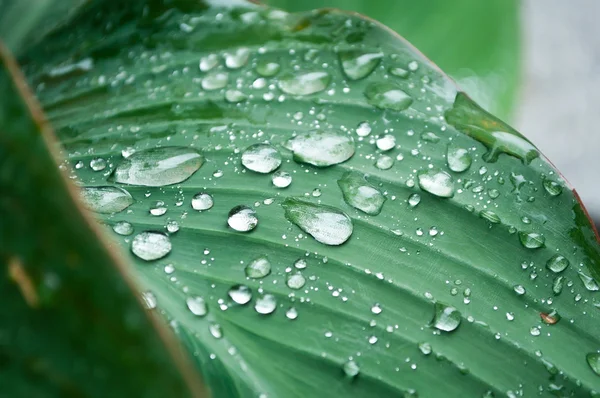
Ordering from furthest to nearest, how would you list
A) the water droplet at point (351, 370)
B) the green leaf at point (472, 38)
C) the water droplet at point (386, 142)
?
the green leaf at point (472, 38) → the water droplet at point (386, 142) → the water droplet at point (351, 370)

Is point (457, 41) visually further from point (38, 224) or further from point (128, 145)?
point (38, 224)

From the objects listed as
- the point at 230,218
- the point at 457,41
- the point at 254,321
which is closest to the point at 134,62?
the point at 230,218

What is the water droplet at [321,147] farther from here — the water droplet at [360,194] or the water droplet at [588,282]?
the water droplet at [588,282]

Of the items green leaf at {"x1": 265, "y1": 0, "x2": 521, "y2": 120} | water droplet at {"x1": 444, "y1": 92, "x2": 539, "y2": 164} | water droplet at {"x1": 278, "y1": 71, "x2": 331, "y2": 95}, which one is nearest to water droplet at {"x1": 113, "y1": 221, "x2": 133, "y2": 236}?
water droplet at {"x1": 278, "y1": 71, "x2": 331, "y2": 95}

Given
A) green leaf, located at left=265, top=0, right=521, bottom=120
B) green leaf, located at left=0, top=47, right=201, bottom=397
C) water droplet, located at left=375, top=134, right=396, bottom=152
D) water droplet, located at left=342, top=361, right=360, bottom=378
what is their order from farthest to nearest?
green leaf, located at left=265, top=0, right=521, bottom=120, water droplet, located at left=375, top=134, right=396, bottom=152, water droplet, located at left=342, top=361, right=360, bottom=378, green leaf, located at left=0, top=47, right=201, bottom=397

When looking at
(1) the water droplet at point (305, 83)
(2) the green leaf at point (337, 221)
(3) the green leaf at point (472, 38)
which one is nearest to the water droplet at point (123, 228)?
(2) the green leaf at point (337, 221)

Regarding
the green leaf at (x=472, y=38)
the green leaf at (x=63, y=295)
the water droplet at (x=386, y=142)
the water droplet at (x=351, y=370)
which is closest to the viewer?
the green leaf at (x=63, y=295)

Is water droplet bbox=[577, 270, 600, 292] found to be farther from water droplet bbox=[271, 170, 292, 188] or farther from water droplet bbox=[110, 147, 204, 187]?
water droplet bbox=[110, 147, 204, 187]
